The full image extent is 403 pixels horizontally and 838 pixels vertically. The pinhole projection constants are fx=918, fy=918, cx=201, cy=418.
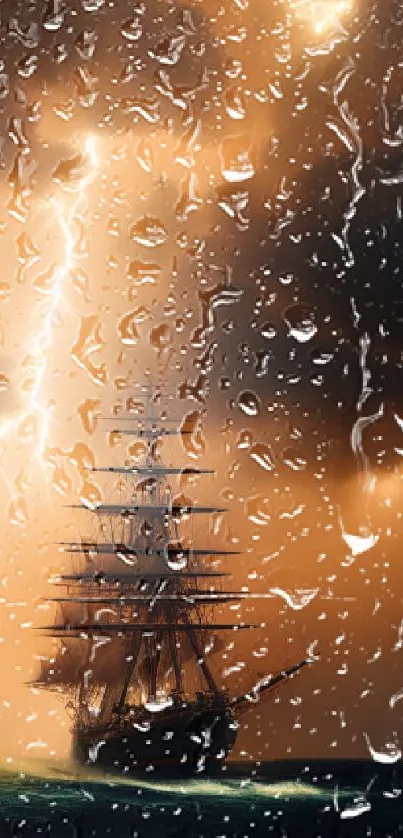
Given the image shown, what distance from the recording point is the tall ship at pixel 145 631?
A: 3.84 feet

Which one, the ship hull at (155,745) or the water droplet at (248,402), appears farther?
the ship hull at (155,745)

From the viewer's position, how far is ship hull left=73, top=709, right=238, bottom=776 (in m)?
1.26

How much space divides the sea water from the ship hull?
0.02 m

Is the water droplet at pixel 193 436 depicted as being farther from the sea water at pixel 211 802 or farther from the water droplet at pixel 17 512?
the sea water at pixel 211 802

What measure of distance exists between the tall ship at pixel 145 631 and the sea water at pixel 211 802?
0.04 meters

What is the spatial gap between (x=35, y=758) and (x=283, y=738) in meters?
0.34

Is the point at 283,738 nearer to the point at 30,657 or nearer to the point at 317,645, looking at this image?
the point at 317,645

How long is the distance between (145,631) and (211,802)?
266 millimetres

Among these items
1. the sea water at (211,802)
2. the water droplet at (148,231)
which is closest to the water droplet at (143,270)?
the water droplet at (148,231)

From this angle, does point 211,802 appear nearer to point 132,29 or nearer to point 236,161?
point 236,161

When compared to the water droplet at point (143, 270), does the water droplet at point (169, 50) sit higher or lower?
higher

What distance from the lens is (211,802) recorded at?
4.29 ft

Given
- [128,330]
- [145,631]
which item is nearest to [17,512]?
[128,330]

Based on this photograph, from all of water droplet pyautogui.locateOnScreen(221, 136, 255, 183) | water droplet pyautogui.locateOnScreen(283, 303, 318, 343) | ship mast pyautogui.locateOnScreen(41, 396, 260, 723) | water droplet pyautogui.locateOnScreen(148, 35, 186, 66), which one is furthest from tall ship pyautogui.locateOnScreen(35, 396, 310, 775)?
water droplet pyautogui.locateOnScreen(148, 35, 186, 66)
